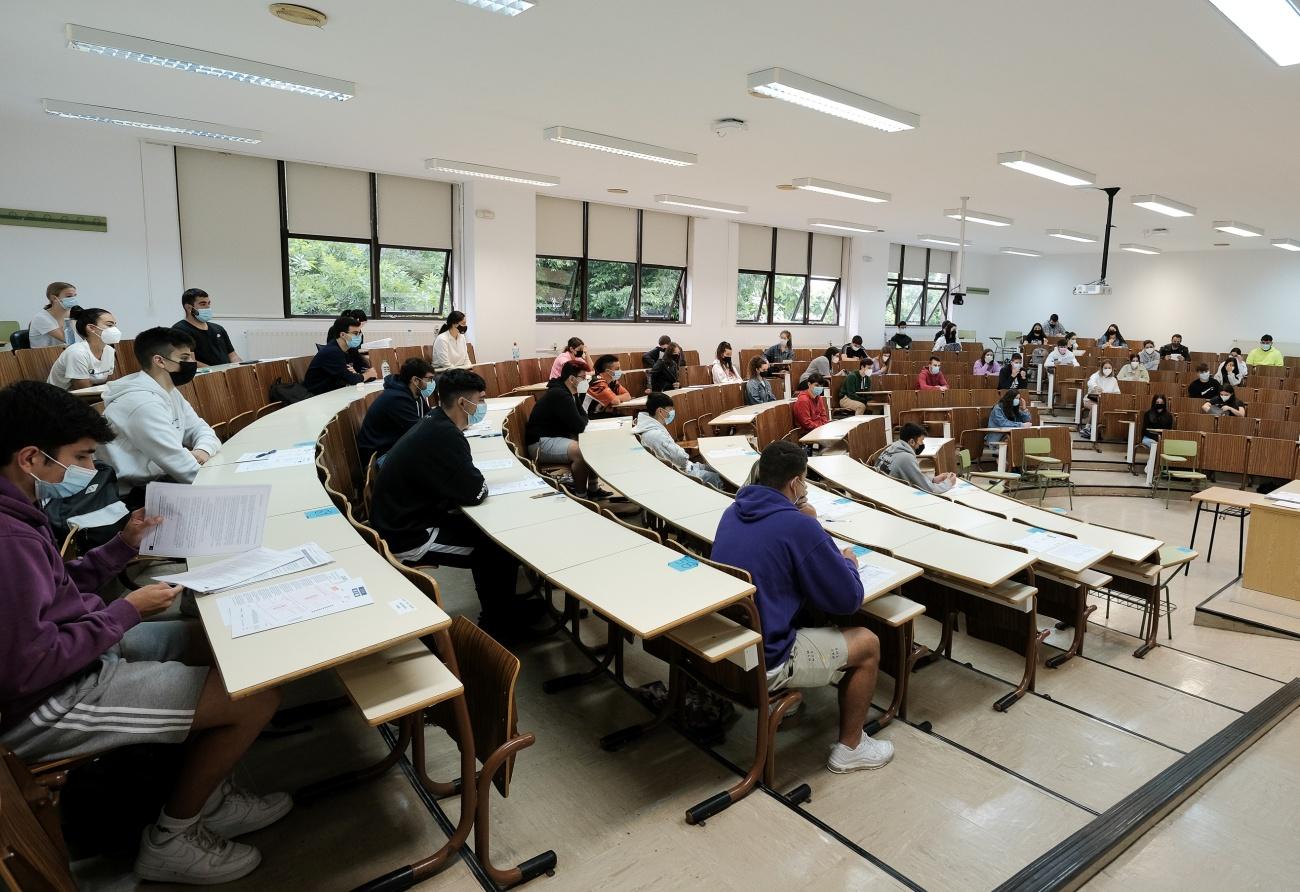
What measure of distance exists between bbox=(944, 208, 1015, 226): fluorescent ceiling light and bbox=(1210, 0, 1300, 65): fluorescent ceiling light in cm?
702

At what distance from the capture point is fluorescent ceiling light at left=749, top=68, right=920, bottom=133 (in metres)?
4.63

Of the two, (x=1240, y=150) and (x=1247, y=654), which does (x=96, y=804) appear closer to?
(x=1247, y=654)

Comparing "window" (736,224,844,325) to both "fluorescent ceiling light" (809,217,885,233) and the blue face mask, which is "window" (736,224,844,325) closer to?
"fluorescent ceiling light" (809,217,885,233)

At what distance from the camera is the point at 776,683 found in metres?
2.52

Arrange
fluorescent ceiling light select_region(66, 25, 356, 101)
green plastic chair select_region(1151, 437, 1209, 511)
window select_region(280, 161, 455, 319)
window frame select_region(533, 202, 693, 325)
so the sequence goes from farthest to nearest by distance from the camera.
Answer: window frame select_region(533, 202, 693, 325) < window select_region(280, 161, 455, 319) < green plastic chair select_region(1151, 437, 1209, 511) < fluorescent ceiling light select_region(66, 25, 356, 101)

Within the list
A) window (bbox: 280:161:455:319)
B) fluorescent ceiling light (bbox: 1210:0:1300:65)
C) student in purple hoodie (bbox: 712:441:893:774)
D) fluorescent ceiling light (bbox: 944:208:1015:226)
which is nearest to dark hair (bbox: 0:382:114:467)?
student in purple hoodie (bbox: 712:441:893:774)

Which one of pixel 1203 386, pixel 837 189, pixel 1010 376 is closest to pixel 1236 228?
pixel 1203 386

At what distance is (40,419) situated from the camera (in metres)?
1.80

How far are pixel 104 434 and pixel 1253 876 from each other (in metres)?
3.61

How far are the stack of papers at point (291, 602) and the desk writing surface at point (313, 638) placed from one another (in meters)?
0.02

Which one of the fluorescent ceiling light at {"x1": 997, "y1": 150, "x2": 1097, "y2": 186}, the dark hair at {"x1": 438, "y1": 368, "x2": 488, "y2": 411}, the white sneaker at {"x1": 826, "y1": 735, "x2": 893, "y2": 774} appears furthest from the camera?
the fluorescent ceiling light at {"x1": 997, "y1": 150, "x2": 1097, "y2": 186}

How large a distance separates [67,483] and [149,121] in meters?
5.69

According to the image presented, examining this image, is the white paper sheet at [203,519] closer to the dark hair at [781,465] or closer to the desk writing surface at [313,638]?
the desk writing surface at [313,638]

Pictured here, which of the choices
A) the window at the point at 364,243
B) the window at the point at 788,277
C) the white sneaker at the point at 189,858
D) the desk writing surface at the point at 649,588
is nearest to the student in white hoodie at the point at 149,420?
the white sneaker at the point at 189,858
